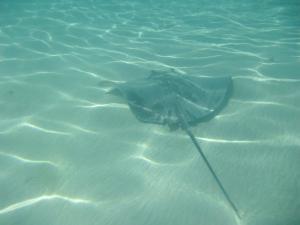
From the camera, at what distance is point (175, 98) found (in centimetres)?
473

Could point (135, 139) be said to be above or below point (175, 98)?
below

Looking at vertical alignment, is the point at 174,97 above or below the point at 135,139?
above

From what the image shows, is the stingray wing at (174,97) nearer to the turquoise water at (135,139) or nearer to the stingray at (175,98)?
the stingray at (175,98)

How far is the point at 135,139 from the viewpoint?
482 cm

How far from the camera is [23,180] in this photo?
4.03 metres

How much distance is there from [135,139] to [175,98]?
3.12 ft

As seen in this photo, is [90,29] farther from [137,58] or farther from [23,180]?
[23,180]

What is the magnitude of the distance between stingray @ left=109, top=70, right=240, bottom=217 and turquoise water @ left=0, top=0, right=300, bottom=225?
1.13 feet

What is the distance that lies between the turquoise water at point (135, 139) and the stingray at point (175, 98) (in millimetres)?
346

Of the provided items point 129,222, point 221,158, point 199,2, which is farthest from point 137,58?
point 199,2

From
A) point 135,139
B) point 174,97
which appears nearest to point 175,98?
point 174,97

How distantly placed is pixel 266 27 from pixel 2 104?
9.92 metres

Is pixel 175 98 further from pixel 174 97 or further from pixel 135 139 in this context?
pixel 135 139

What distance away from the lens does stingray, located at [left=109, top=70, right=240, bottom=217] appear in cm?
459
